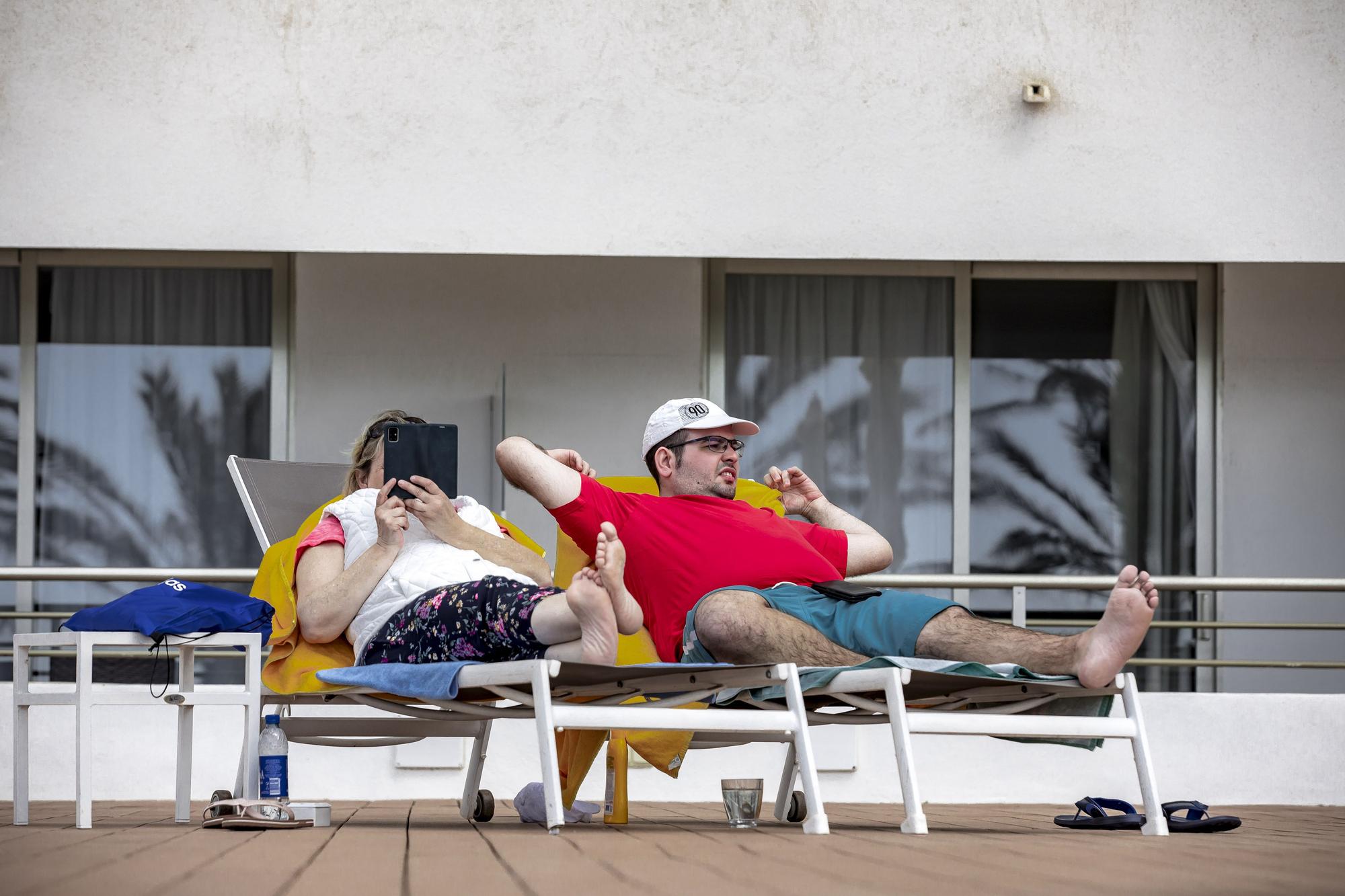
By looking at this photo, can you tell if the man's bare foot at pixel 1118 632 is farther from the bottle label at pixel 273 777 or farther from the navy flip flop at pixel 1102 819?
the bottle label at pixel 273 777

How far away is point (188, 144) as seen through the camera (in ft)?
19.9

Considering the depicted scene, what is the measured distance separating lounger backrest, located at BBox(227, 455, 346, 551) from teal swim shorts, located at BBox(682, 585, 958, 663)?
1.50 m

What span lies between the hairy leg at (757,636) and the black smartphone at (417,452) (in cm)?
71

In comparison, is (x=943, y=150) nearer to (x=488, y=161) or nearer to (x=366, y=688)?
(x=488, y=161)

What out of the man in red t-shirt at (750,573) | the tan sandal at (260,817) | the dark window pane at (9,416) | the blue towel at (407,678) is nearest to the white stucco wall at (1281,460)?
the man in red t-shirt at (750,573)

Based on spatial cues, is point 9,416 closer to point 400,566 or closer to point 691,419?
point 400,566

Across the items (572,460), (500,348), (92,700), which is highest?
(500,348)

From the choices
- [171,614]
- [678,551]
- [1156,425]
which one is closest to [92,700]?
[171,614]

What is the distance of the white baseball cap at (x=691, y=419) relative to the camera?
13.8ft

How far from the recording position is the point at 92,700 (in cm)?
363

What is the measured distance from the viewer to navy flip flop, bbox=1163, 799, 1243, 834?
3467 millimetres

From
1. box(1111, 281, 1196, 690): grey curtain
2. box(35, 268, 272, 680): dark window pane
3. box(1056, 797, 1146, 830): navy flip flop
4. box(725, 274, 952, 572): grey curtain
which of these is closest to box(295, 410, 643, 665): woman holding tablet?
box(1056, 797, 1146, 830): navy flip flop

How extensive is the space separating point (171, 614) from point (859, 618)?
5.10ft

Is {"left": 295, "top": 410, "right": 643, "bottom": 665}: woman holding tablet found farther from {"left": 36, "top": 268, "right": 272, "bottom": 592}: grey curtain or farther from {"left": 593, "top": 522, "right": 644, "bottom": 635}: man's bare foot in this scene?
{"left": 36, "top": 268, "right": 272, "bottom": 592}: grey curtain
